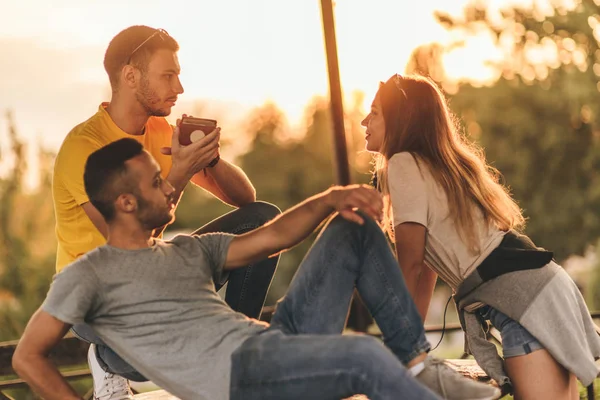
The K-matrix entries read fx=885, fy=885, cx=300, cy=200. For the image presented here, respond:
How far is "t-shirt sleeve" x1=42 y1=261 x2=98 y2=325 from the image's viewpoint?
6.73 ft

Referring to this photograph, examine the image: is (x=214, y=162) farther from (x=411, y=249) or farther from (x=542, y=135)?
(x=542, y=135)

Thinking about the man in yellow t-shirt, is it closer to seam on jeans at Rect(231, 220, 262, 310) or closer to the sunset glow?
seam on jeans at Rect(231, 220, 262, 310)

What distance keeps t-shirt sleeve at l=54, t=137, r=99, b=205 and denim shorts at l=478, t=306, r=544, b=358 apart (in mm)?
1416

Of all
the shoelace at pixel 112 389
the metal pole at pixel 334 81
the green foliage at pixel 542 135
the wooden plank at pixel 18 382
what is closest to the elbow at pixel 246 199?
the shoelace at pixel 112 389

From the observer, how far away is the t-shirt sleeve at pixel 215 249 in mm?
2359

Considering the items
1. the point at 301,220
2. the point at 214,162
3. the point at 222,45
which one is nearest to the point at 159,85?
→ the point at 214,162

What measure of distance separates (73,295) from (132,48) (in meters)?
1.19

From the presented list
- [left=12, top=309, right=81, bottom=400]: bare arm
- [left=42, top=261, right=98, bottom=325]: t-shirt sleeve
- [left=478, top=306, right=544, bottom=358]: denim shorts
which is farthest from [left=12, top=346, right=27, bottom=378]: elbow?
[left=478, top=306, right=544, bottom=358]: denim shorts

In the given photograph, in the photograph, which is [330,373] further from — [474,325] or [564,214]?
[564,214]

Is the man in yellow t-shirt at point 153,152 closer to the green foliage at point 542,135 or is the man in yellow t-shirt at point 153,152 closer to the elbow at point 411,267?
the elbow at point 411,267

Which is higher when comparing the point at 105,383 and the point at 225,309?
the point at 225,309

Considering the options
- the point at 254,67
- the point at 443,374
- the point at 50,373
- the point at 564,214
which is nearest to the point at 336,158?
the point at 443,374

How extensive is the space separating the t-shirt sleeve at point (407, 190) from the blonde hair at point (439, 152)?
0.15 feet

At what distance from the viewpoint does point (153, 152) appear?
3.04 meters
